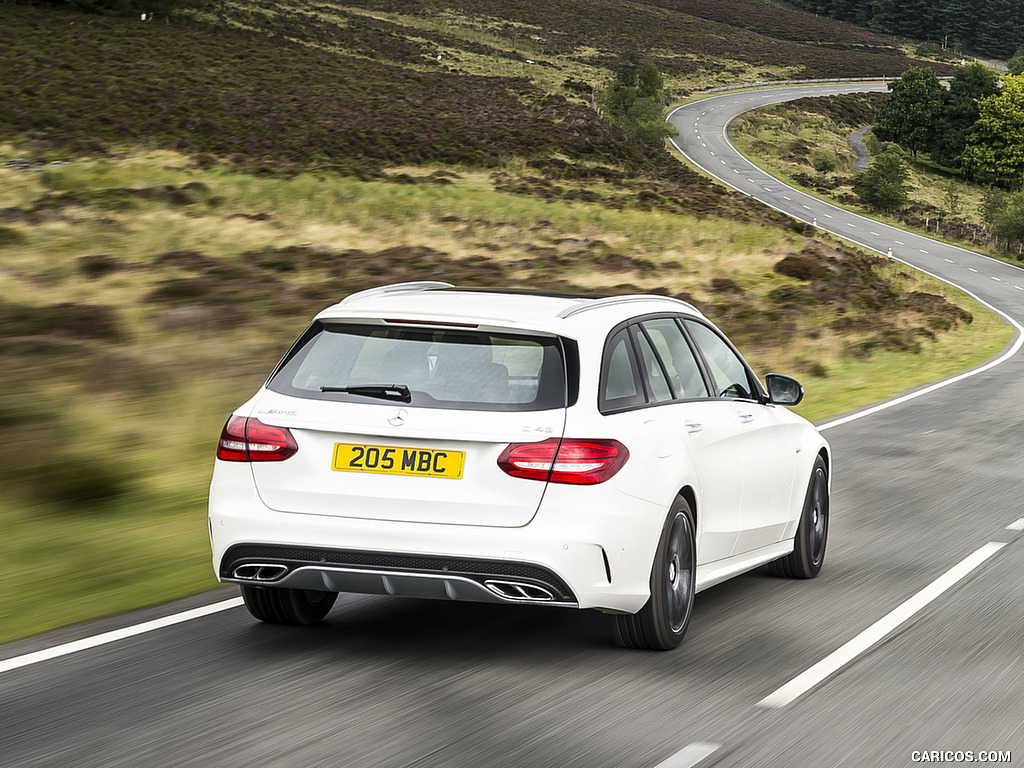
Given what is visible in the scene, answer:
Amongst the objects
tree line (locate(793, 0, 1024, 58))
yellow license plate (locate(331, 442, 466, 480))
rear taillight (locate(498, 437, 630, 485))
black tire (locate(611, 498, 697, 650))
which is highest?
tree line (locate(793, 0, 1024, 58))

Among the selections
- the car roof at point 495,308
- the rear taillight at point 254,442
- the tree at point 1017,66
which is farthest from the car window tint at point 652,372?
the tree at point 1017,66

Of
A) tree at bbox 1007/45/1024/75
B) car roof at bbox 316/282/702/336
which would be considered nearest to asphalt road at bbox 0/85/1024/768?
car roof at bbox 316/282/702/336

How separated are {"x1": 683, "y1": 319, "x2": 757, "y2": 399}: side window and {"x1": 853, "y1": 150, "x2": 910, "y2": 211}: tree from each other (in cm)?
7396

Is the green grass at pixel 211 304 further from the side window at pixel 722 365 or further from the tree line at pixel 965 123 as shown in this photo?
the tree line at pixel 965 123

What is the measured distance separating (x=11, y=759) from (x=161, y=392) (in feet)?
28.7

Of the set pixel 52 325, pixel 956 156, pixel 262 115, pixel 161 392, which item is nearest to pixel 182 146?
pixel 262 115

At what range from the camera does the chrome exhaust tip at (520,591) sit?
531 cm

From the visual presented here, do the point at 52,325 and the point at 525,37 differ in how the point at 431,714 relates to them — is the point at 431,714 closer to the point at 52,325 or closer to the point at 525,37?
the point at 52,325

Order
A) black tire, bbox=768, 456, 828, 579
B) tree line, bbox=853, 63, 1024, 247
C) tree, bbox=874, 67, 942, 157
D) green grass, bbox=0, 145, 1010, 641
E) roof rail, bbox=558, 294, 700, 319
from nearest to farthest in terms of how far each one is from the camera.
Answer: roof rail, bbox=558, 294, 700, 319, black tire, bbox=768, 456, 828, 579, green grass, bbox=0, 145, 1010, 641, tree line, bbox=853, 63, 1024, 247, tree, bbox=874, 67, 942, 157

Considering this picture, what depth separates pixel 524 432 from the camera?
5.32 m

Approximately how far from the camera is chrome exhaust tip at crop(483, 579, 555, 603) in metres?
5.31

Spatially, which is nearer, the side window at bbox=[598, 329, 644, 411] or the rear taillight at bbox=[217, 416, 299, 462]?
the rear taillight at bbox=[217, 416, 299, 462]

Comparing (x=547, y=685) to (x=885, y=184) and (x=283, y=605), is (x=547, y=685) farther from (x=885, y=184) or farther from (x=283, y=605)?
(x=885, y=184)

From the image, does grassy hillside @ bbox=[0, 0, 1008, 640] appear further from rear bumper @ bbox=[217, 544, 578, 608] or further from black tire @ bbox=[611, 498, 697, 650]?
black tire @ bbox=[611, 498, 697, 650]
